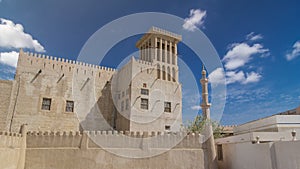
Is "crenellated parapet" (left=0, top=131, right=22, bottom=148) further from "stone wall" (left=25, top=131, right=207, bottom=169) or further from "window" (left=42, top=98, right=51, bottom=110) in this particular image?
"window" (left=42, top=98, right=51, bottom=110)

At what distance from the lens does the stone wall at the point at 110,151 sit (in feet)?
38.5

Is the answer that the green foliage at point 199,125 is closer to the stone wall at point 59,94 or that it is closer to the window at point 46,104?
the stone wall at point 59,94

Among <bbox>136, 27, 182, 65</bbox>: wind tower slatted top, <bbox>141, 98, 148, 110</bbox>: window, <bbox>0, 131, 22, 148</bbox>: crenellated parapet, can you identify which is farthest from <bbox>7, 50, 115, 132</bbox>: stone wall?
<bbox>136, 27, 182, 65</bbox>: wind tower slatted top

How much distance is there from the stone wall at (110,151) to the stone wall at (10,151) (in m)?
0.94

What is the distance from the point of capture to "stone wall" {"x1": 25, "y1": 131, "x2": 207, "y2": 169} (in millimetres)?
11727

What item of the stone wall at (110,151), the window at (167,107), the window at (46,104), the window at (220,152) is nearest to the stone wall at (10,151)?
the stone wall at (110,151)

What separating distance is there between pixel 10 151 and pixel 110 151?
5106 millimetres

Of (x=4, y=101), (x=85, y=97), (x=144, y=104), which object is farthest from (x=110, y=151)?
(x=4, y=101)

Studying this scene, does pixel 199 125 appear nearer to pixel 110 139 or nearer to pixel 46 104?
pixel 110 139

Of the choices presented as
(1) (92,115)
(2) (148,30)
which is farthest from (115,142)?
(2) (148,30)

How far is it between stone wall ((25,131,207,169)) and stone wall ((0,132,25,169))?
36.9 inches

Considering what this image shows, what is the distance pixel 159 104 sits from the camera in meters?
19.9

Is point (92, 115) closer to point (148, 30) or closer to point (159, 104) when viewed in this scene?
point (159, 104)

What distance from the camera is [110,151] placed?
12391 mm
